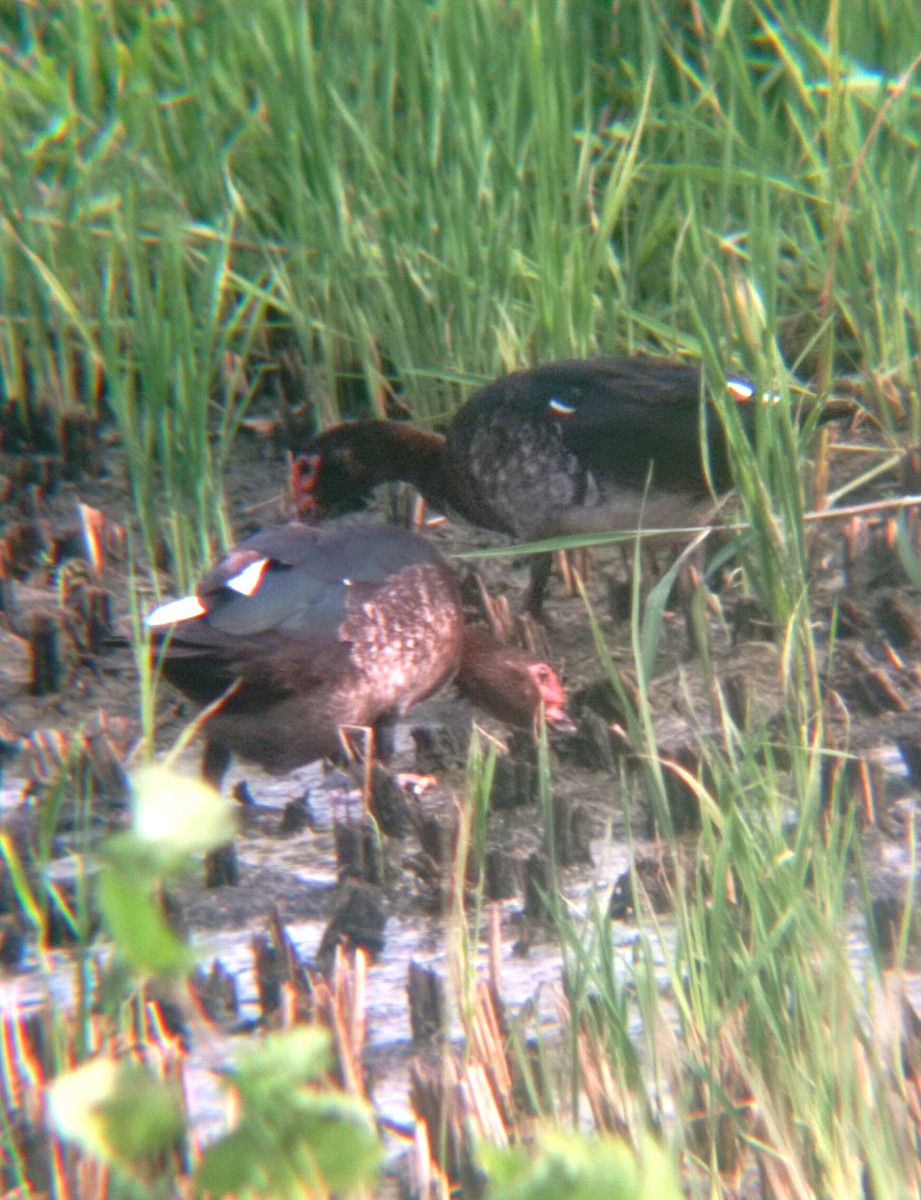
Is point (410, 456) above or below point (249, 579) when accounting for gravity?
above

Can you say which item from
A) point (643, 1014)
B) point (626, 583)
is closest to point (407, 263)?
point (626, 583)

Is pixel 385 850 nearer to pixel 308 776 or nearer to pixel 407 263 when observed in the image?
pixel 308 776

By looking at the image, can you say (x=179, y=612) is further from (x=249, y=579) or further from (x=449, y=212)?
(x=449, y=212)

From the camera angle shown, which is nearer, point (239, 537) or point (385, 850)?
point (385, 850)

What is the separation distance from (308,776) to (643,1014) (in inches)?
54.6

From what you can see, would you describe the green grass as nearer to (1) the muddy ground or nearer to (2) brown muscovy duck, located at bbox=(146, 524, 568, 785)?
(1) the muddy ground

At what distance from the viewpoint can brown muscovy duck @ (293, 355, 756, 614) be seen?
3.13 metres

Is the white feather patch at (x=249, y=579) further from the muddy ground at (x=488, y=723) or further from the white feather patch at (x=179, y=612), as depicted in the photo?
the muddy ground at (x=488, y=723)

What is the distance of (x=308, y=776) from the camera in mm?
2840

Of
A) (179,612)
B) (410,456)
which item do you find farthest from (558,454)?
(179,612)

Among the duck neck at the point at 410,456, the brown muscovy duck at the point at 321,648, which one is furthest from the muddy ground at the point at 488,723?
the duck neck at the point at 410,456

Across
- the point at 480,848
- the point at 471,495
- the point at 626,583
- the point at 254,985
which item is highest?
the point at 471,495

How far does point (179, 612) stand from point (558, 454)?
1087 mm

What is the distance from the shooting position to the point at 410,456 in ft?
12.3
